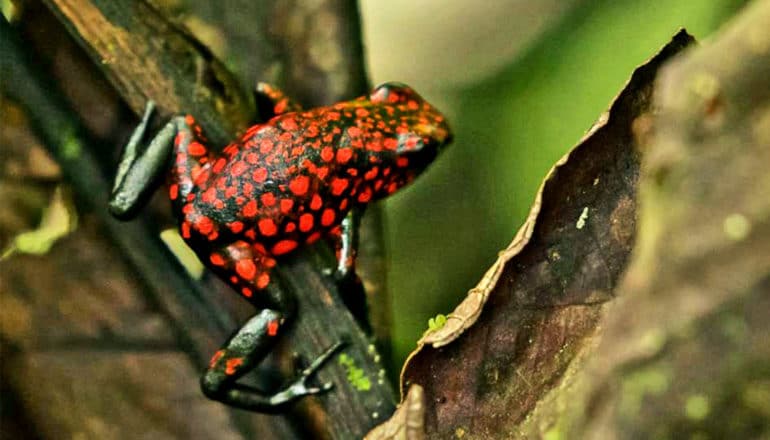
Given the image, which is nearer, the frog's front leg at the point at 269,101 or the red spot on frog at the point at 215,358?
the red spot on frog at the point at 215,358

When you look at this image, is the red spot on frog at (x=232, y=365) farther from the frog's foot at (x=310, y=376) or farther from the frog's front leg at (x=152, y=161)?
the frog's front leg at (x=152, y=161)

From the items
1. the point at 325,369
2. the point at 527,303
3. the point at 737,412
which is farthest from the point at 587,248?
the point at 325,369

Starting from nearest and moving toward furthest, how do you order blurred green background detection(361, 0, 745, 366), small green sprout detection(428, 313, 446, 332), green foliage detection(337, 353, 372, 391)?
1. small green sprout detection(428, 313, 446, 332)
2. green foliage detection(337, 353, 372, 391)
3. blurred green background detection(361, 0, 745, 366)

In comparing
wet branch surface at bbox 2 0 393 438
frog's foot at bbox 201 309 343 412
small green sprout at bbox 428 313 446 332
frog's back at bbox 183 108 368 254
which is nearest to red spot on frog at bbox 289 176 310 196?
frog's back at bbox 183 108 368 254

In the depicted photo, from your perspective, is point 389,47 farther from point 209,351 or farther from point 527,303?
point 527,303

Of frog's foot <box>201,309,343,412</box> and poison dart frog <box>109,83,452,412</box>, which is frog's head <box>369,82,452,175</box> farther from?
frog's foot <box>201,309,343,412</box>

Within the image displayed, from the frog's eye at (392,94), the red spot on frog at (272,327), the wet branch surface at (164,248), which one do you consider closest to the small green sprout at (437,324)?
the wet branch surface at (164,248)
